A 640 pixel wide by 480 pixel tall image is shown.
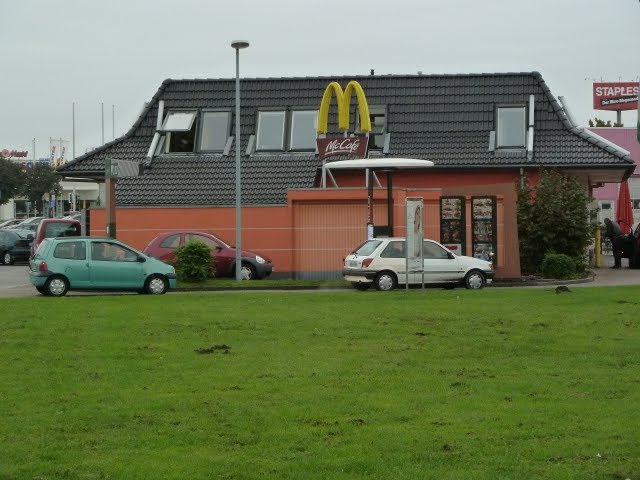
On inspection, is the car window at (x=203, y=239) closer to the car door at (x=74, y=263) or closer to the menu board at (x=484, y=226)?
the car door at (x=74, y=263)

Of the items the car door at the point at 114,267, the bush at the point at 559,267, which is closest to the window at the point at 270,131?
the bush at the point at 559,267

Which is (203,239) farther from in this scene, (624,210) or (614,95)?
(614,95)

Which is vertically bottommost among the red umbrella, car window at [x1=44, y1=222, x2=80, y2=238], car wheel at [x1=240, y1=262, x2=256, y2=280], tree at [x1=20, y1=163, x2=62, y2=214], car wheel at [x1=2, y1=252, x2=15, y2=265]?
car wheel at [x1=240, y1=262, x2=256, y2=280]

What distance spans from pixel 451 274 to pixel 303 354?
52.4 ft

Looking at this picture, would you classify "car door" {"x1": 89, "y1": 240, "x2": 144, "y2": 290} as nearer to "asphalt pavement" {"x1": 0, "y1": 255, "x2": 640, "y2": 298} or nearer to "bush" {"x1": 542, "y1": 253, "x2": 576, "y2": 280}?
"asphalt pavement" {"x1": 0, "y1": 255, "x2": 640, "y2": 298}

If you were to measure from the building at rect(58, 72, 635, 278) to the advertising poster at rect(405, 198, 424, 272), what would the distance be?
7.13 meters

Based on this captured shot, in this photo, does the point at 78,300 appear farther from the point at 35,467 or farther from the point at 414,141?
the point at 414,141

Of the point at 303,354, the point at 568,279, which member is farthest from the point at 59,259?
the point at 303,354

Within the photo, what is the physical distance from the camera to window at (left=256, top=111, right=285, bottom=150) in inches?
1674

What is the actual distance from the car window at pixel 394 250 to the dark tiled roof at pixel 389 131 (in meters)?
9.74

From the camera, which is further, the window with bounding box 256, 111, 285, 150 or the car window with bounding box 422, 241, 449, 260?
the window with bounding box 256, 111, 285, 150

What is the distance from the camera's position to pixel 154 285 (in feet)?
97.0

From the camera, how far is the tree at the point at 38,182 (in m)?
104

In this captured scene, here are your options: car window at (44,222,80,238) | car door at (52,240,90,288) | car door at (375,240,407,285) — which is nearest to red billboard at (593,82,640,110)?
car window at (44,222,80,238)
